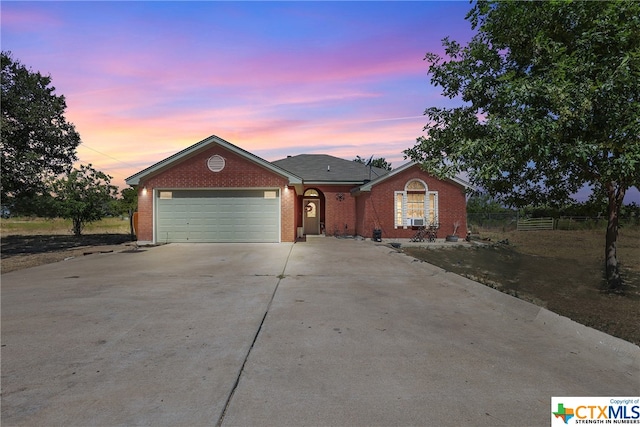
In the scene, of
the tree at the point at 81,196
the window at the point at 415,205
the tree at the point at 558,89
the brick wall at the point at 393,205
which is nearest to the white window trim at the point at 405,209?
the window at the point at 415,205

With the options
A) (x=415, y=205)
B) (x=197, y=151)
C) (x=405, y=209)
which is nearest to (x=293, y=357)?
(x=197, y=151)

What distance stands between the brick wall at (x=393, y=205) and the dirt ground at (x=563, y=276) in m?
2.91

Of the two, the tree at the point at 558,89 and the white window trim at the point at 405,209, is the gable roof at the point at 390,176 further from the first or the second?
the tree at the point at 558,89

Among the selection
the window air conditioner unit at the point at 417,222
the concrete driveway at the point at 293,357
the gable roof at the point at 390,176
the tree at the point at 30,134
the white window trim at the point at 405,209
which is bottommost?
the concrete driveway at the point at 293,357

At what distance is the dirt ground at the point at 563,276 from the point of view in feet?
18.8

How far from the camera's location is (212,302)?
600 cm

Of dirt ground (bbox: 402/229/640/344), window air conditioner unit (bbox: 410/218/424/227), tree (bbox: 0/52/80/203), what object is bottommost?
dirt ground (bbox: 402/229/640/344)

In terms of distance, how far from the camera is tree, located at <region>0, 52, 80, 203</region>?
18.8m

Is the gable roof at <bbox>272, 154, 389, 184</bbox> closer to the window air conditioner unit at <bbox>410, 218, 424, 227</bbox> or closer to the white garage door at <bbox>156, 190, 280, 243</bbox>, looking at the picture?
the window air conditioner unit at <bbox>410, 218, 424, 227</bbox>

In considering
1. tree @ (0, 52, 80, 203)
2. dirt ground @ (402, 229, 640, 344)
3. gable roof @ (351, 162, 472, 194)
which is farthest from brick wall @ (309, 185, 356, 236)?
tree @ (0, 52, 80, 203)

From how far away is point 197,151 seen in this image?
17.0 m

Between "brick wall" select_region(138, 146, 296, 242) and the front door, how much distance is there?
19.8 feet

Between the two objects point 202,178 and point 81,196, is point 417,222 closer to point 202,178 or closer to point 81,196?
point 202,178

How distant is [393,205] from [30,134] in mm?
22368
